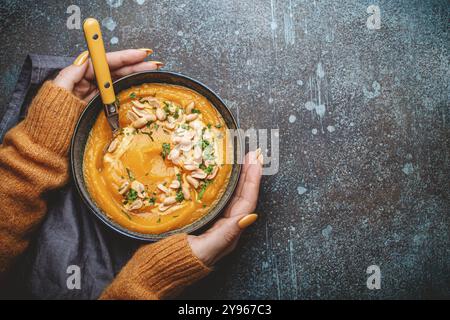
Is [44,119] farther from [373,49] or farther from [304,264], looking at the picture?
[373,49]

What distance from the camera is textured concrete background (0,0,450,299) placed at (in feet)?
6.70

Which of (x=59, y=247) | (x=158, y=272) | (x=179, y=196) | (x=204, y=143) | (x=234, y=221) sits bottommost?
(x=158, y=272)

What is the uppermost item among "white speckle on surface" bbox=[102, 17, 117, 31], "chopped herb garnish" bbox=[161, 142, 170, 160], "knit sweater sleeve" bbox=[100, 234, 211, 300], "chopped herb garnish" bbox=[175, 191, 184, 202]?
"white speckle on surface" bbox=[102, 17, 117, 31]

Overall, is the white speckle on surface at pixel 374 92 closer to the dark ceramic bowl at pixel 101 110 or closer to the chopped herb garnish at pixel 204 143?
the dark ceramic bowl at pixel 101 110

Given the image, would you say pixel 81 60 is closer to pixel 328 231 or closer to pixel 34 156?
pixel 34 156

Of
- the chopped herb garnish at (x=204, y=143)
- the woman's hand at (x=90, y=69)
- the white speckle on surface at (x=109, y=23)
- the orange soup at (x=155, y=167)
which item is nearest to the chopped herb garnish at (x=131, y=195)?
the orange soup at (x=155, y=167)

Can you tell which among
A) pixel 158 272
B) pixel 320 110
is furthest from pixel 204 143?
pixel 320 110

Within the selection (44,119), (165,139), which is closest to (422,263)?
(165,139)

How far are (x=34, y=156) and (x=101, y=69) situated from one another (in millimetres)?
497

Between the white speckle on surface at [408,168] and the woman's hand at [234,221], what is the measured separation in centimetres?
82

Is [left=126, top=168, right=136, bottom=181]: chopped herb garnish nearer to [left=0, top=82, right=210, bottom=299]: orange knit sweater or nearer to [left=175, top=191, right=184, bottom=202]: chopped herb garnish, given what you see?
[left=175, top=191, right=184, bottom=202]: chopped herb garnish

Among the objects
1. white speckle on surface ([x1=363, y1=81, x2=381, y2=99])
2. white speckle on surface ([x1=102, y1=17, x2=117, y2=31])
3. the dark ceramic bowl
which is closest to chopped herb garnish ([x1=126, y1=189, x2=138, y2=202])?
the dark ceramic bowl

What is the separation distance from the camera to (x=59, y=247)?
183 centimetres

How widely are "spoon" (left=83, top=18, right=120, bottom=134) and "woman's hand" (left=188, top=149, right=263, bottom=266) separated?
25.4 inches
